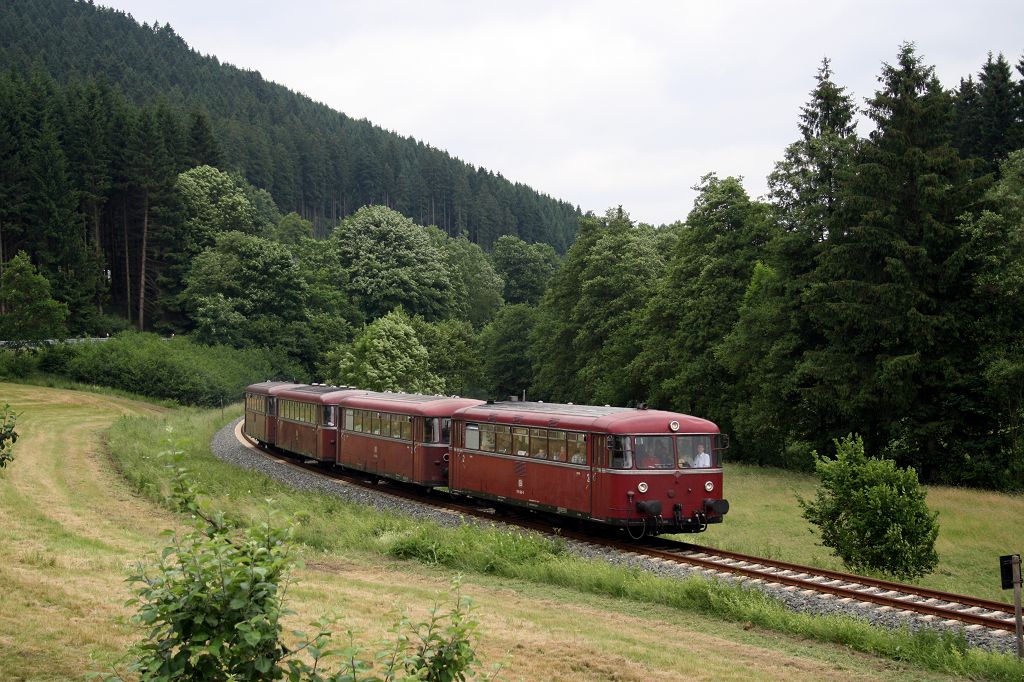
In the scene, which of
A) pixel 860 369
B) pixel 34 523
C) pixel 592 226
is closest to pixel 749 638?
pixel 34 523

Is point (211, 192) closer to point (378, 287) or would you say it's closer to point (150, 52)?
point (378, 287)

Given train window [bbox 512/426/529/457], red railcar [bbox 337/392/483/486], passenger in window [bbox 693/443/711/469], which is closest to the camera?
passenger in window [bbox 693/443/711/469]

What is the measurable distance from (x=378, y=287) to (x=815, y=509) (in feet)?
242

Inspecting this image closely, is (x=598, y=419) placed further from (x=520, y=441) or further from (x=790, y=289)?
(x=790, y=289)

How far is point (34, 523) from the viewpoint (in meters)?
19.9

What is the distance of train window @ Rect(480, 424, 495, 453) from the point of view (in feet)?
84.2

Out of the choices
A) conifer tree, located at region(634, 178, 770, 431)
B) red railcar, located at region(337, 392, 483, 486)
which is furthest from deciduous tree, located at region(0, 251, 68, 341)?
conifer tree, located at region(634, 178, 770, 431)

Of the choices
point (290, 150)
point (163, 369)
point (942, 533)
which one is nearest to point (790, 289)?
point (942, 533)

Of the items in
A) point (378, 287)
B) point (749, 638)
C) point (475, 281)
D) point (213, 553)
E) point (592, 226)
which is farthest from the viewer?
point (475, 281)

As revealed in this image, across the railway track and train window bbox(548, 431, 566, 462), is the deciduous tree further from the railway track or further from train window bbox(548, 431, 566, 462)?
train window bbox(548, 431, 566, 462)

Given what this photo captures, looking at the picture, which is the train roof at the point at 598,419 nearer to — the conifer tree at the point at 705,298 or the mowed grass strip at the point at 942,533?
the mowed grass strip at the point at 942,533

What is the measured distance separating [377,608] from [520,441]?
10866 millimetres

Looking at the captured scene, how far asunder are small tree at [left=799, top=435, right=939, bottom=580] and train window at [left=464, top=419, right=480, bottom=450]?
9655 millimetres

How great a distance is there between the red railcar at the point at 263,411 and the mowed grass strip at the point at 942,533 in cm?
2022
